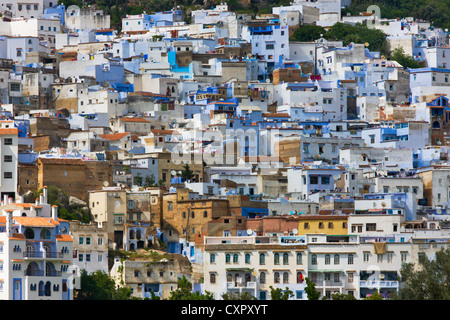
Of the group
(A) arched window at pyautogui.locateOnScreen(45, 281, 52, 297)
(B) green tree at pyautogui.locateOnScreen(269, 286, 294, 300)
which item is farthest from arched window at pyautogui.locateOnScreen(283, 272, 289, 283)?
(A) arched window at pyautogui.locateOnScreen(45, 281, 52, 297)

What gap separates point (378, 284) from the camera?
41.0 meters

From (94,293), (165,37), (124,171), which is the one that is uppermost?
(165,37)

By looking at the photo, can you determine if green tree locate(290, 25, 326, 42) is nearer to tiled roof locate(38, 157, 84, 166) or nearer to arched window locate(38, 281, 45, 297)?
tiled roof locate(38, 157, 84, 166)

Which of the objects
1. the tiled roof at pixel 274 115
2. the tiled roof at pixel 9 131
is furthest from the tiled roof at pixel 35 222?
the tiled roof at pixel 274 115

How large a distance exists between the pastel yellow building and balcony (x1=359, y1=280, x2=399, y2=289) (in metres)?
2.99

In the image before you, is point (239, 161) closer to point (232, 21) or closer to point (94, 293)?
point (94, 293)

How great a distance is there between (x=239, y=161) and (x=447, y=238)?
15.6 m

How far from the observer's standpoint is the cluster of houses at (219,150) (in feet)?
137

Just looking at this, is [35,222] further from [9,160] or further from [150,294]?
[9,160]

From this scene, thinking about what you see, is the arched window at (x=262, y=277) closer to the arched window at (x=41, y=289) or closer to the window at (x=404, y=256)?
the window at (x=404, y=256)

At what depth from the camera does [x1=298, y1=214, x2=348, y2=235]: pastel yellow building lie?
43906 millimetres

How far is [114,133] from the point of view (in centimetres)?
6081

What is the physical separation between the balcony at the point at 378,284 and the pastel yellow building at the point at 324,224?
299 cm

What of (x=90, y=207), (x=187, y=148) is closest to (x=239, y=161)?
(x=187, y=148)
